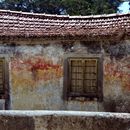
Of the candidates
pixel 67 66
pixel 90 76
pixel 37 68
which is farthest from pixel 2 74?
pixel 90 76

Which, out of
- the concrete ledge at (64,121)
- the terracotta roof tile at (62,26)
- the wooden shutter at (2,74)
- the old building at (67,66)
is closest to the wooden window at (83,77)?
the old building at (67,66)

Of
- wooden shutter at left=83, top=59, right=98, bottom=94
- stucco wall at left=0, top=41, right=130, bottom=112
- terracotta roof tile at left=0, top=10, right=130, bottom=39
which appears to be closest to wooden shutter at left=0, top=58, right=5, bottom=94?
stucco wall at left=0, top=41, right=130, bottom=112

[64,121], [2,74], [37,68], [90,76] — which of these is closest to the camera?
[64,121]

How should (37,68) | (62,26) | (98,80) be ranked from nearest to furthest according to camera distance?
(98,80)
(37,68)
(62,26)

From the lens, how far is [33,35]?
12.5 meters

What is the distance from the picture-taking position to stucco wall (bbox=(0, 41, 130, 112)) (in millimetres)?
12297

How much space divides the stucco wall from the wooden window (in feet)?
0.65

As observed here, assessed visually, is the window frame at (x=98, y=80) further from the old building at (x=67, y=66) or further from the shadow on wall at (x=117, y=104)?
the shadow on wall at (x=117, y=104)

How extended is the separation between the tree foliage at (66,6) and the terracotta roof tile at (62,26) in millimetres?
16330

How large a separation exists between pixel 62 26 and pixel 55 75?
68.5 inches


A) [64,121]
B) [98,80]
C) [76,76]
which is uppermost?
[76,76]

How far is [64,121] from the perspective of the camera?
5.82m

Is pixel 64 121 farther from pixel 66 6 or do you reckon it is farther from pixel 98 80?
pixel 66 6

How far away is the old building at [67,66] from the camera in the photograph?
12.3 m
